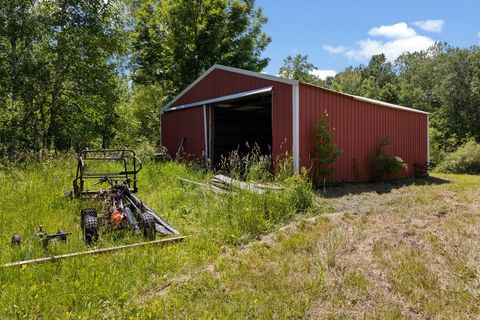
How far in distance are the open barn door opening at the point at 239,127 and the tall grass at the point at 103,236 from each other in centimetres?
473

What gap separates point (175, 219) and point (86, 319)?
9.64 ft

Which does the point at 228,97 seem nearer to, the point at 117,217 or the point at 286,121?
the point at 286,121

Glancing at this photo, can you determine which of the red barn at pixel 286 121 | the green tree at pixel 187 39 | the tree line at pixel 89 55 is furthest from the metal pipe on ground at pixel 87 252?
the green tree at pixel 187 39

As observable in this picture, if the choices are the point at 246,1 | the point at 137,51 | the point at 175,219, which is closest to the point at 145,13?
the point at 137,51

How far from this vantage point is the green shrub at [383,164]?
9.44 metres

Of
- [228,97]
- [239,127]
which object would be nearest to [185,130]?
[239,127]

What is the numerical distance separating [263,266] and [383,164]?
704 cm

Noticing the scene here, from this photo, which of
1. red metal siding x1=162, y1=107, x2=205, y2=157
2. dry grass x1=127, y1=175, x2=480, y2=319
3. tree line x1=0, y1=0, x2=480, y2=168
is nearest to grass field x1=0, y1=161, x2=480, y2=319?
dry grass x1=127, y1=175, x2=480, y2=319

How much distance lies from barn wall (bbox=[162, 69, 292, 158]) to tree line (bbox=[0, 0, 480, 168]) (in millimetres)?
1405

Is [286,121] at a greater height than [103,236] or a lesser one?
greater

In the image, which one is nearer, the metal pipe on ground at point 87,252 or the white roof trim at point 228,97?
the metal pipe on ground at point 87,252

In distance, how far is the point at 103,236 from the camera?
4.19 metres

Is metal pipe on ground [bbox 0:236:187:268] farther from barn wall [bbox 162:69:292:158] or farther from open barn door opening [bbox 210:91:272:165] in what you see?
open barn door opening [bbox 210:91:272:165]

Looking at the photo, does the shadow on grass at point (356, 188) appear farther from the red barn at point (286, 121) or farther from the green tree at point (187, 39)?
the green tree at point (187, 39)
